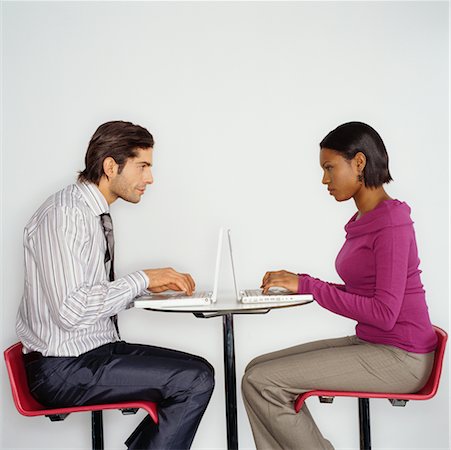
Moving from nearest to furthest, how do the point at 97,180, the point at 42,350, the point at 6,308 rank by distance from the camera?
the point at 42,350, the point at 97,180, the point at 6,308

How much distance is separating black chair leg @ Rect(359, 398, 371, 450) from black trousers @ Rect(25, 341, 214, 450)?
710 millimetres

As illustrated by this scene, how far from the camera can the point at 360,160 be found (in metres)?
2.20

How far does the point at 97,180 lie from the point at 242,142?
101 centimetres

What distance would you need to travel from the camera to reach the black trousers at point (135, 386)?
1.91 meters

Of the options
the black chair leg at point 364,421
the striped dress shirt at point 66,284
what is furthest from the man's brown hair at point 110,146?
the black chair leg at point 364,421

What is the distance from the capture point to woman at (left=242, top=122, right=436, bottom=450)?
77.3 inches

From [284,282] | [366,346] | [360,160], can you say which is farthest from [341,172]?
[366,346]

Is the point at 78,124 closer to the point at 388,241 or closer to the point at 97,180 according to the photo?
the point at 97,180

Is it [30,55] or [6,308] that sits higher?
[30,55]

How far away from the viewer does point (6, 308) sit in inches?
118

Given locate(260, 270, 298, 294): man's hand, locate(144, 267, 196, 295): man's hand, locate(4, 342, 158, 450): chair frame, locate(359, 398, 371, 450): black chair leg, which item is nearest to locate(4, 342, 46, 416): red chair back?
locate(4, 342, 158, 450): chair frame

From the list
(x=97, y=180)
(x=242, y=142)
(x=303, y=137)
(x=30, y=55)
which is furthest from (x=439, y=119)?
(x=30, y=55)

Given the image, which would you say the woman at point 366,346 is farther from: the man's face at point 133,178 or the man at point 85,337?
the man's face at point 133,178

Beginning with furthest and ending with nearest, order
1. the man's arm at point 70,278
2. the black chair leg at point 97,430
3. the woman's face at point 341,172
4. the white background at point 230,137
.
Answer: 1. the white background at point 230,137
2. the black chair leg at point 97,430
3. the woman's face at point 341,172
4. the man's arm at point 70,278
